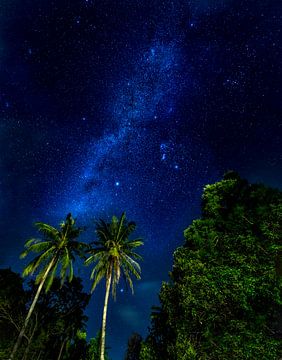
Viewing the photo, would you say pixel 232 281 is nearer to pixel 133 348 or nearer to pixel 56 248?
pixel 56 248

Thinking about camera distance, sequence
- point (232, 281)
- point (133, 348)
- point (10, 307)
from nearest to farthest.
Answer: point (232, 281), point (10, 307), point (133, 348)

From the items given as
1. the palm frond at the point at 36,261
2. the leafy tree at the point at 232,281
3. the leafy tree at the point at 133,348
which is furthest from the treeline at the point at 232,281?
the leafy tree at the point at 133,348

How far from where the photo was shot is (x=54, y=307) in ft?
127

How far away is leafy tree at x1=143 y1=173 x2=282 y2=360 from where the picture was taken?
64.6 feet

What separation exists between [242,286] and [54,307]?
2659 centimetres

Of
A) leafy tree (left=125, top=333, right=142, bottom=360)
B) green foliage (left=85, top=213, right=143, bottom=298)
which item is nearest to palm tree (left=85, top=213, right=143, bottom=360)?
green foliage (left=85, top=213, right=143, bottom=298)

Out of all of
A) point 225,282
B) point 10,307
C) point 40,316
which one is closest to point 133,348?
point 40,316

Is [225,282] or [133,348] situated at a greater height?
[133,348]

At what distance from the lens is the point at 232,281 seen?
20344mm

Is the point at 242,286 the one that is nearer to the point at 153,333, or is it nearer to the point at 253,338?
the point at 253,338

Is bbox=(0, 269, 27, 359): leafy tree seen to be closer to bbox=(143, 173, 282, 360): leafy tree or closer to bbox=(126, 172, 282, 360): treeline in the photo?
bbox=(126, 172, 282, 360): treeline

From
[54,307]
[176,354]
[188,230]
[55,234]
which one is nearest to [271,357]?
[176,354]

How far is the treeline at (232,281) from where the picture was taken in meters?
19.7

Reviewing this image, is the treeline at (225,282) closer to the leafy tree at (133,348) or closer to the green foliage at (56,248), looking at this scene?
the green foliage at (56,248)
